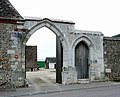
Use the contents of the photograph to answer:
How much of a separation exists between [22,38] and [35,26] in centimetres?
128

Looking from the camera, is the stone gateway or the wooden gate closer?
the stone gateway

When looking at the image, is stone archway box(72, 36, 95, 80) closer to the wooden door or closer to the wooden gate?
the wooden gate

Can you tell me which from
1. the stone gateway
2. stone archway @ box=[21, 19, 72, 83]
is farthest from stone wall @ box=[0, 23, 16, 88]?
stone archway @ box=[21, 19, 72, 83]

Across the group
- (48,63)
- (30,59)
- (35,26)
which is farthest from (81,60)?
(48,63)

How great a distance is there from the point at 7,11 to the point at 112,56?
8791mm

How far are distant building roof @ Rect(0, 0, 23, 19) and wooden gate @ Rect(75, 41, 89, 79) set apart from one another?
199 inches

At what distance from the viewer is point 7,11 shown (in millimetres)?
14789

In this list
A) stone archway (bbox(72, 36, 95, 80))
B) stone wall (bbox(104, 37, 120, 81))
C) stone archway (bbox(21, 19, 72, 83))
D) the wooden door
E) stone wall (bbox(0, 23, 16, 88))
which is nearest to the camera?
stone wall (bbox(0, 23, 16, 88))

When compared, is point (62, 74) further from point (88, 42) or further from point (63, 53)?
point (88, 42)

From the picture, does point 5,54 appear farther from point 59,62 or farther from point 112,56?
point 112,56

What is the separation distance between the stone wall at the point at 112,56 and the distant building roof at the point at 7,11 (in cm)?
727

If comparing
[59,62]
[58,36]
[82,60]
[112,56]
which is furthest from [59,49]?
[112,56]

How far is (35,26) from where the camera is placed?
1529 centimetres

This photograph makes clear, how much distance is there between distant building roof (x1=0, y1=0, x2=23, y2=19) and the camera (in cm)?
1438
